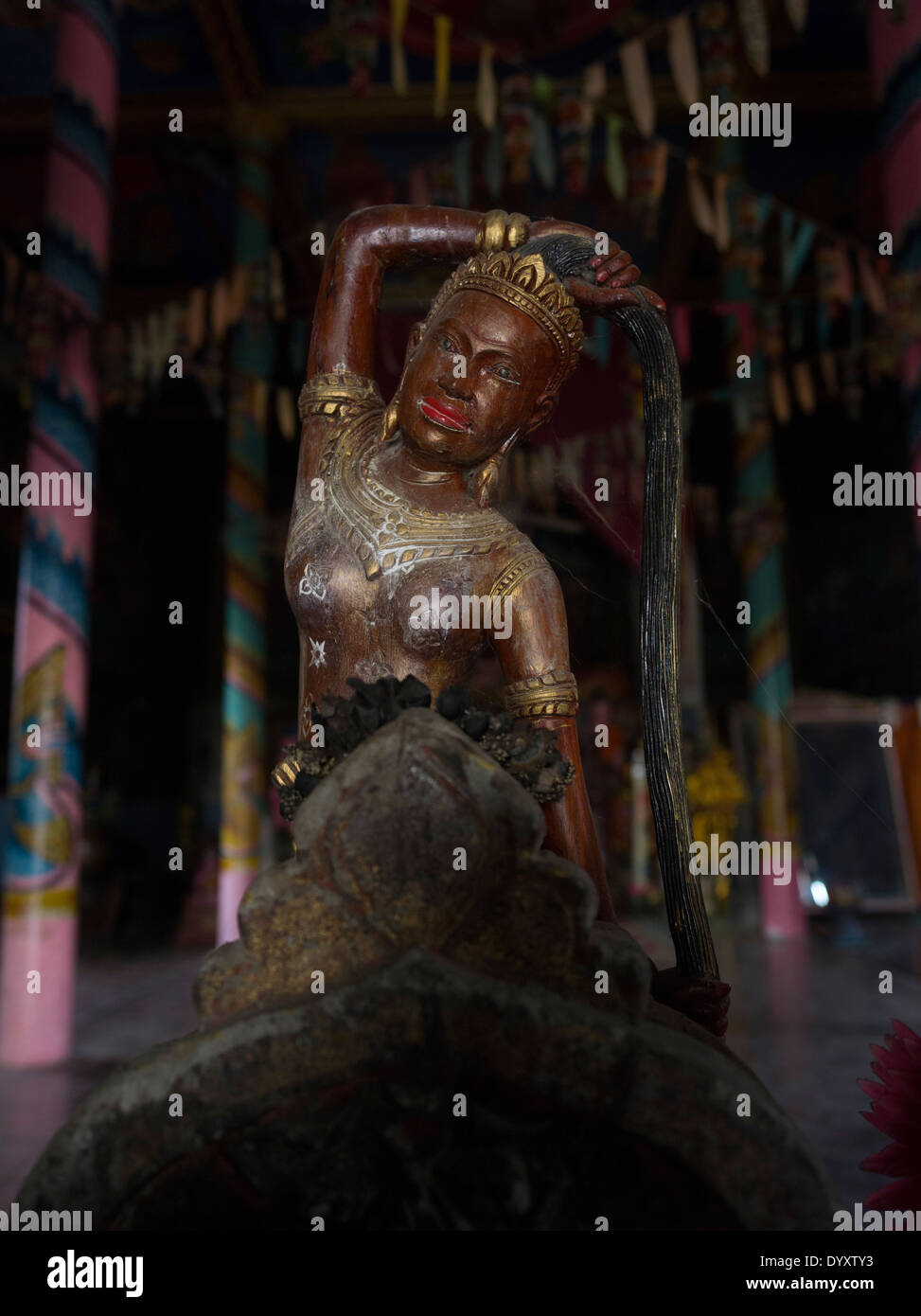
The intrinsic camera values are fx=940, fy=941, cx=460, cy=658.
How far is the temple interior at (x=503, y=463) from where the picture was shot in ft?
10.00

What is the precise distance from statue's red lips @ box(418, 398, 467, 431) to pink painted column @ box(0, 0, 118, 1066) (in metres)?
2.76

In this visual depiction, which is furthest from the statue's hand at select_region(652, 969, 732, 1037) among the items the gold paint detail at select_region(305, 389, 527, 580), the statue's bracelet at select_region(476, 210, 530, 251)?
the statue's bracelet at select_region(476, 210, 530, 251)

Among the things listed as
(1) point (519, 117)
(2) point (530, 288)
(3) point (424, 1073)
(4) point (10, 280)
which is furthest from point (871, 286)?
(3) point (424, 1073)

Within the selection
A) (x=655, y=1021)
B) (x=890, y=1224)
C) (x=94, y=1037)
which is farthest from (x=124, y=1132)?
(x=94, y=1037)

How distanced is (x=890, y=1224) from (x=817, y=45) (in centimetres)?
721

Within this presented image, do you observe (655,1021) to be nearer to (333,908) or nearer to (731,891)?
(333,908)

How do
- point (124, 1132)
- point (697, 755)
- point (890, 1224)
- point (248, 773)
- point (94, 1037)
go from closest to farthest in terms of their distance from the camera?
1. point (124, 1132)
2. point (890, 1224)
3. point (94, 1037)
4. point (248, 773)
5. point (697, 755)

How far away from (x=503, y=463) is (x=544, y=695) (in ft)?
1.36

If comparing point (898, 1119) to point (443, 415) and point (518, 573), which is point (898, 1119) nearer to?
point (518, 573)

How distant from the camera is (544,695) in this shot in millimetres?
1339

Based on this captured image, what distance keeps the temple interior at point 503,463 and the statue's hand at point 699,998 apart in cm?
14

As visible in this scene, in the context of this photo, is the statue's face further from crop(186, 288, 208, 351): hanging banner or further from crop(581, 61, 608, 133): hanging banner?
crop(186, 288, 208, 351): hanging banner

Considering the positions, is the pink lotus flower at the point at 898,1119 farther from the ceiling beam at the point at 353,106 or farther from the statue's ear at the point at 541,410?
the ceiling beam at the point at 353,106
